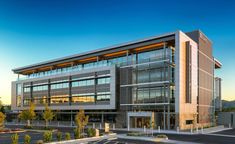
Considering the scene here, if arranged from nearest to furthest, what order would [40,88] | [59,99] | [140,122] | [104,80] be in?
1. [140,122]
2. [104,80]
3. [59,99]
4. [40,88]

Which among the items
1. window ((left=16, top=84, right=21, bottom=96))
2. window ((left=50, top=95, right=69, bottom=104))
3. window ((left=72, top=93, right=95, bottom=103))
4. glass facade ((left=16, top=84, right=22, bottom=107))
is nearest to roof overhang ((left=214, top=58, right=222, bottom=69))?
window ((left=72, top=93, right=95, bottom=103))

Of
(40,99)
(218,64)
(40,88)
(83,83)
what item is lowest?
(40,99)

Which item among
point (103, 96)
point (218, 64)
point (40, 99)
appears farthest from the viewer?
point (40, 99)

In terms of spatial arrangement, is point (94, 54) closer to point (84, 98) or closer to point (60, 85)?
point (84, 98)

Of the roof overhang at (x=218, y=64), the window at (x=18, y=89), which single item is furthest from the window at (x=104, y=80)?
the window at (x=18, y=89)

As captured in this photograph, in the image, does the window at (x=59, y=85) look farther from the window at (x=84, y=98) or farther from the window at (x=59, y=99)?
the window at (x=84, y=98)

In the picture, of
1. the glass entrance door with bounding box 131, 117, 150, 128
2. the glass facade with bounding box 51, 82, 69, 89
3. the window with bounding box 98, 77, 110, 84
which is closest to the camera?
the glass entrance door with bounding box 131, 117, 150, 128

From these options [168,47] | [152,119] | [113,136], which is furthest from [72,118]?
[113,136]

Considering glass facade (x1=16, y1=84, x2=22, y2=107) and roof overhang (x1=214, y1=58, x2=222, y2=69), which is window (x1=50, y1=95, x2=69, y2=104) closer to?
glass facade (x1=16, y1=84, x2=22, y2=107)

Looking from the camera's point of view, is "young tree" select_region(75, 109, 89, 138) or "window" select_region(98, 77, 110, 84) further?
"window" select_region(98, 77, 110, 84)

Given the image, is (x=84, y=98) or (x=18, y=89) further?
(x=18, y=89)

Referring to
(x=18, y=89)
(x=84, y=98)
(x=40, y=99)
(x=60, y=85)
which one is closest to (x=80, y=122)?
(x=84, y=98)

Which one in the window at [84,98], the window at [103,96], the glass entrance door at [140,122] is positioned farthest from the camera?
the window at [84,98]

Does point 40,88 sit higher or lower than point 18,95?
higher
